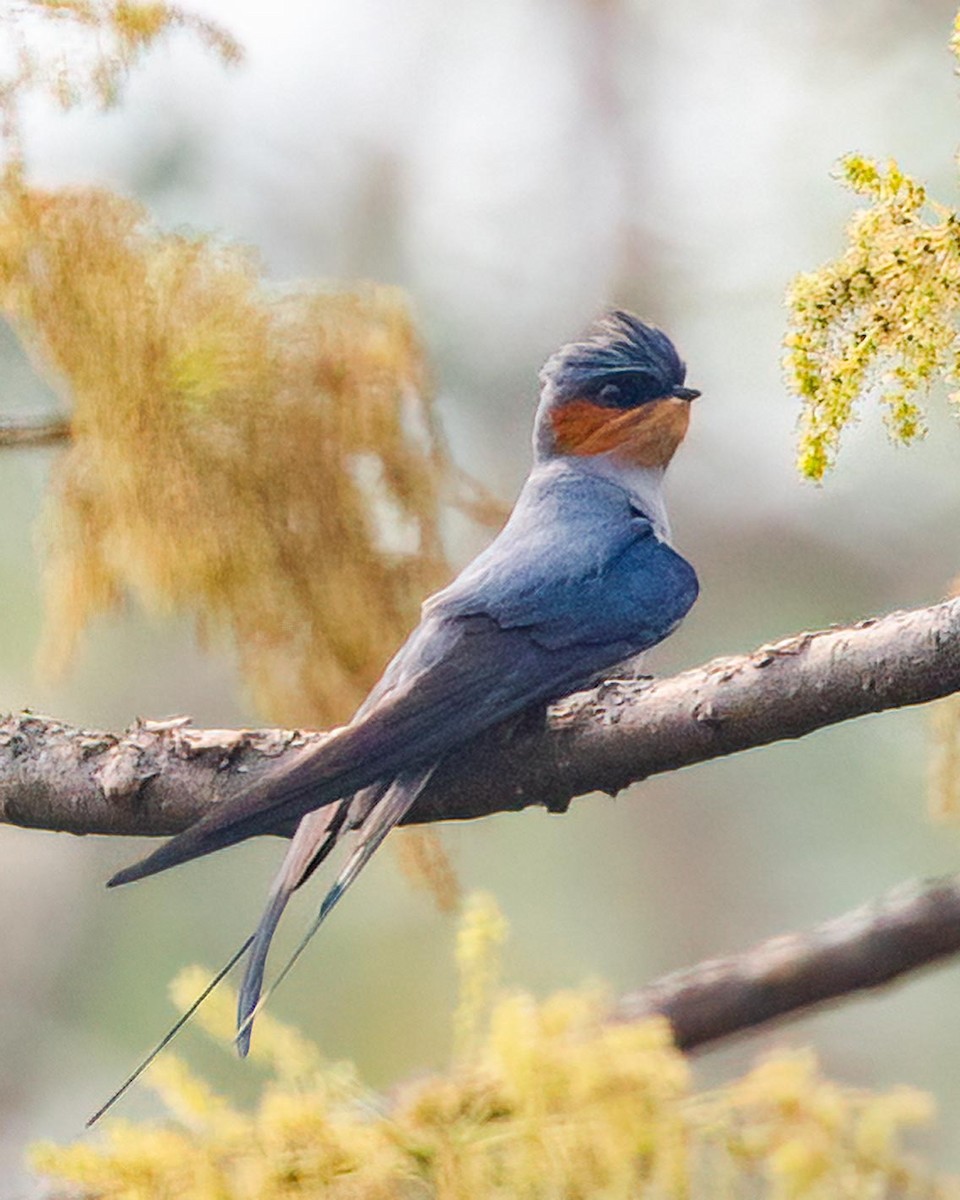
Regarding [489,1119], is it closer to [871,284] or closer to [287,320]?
[871,284]

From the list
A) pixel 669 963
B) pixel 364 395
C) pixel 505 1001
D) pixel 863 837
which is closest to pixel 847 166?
pixel 505 1001

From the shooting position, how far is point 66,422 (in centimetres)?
262

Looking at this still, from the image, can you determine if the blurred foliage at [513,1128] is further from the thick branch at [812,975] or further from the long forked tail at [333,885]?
the thick branch at [812,975]

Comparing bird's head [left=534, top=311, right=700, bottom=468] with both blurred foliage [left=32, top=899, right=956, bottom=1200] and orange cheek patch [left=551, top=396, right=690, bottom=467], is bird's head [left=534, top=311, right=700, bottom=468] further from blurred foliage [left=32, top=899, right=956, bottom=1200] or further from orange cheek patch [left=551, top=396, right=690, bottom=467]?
blurred foliage [left=32, top=899, right=956, bottom=1200]

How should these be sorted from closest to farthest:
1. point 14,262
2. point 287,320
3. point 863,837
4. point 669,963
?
point 14,262 < point 287,320 < point 669,963 < point 863,837

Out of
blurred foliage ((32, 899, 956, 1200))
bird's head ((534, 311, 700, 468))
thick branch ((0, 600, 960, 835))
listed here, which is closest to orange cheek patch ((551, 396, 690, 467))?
bird's head ((534, 311, 700, 468))

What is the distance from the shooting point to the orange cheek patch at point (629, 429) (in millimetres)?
2854

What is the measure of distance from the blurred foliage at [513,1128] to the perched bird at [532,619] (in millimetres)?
125

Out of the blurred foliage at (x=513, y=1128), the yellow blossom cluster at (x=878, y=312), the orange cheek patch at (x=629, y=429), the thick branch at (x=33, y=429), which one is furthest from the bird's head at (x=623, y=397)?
the yellow blossom cluster at (x=878, y=312)

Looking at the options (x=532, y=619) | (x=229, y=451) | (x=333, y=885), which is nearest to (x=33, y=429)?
(x=229, y=451)

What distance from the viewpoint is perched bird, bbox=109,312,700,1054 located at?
188 cm

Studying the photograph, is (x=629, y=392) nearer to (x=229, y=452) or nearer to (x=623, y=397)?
(x=623, y=397)

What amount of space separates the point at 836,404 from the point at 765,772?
232 inches

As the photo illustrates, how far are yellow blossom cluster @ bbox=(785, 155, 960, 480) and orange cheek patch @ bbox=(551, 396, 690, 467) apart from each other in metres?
1.34
